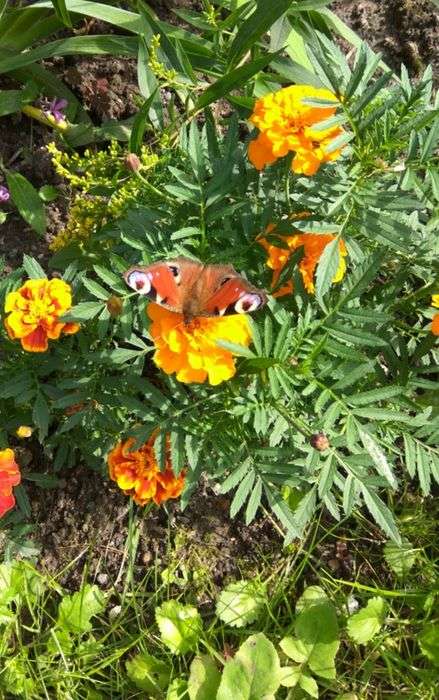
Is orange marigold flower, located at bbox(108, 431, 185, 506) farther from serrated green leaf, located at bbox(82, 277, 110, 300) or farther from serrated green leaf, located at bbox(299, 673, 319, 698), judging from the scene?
serrated green leaf, located at bbox(299, 673, 319, 698)

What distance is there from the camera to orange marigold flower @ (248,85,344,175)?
4.33ft

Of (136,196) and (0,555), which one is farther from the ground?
(136,196)

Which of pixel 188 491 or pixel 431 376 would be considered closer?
pixel 188 491

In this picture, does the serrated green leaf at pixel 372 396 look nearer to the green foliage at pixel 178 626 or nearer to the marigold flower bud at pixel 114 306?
the marigold flower bud at pixel 114 306

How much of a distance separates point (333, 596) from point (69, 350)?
3.40 ft

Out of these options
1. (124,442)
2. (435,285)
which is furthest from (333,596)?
(435,285)

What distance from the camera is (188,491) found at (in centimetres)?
162

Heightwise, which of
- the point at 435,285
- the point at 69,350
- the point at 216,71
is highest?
the point at 216,71

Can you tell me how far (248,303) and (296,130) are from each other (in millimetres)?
360

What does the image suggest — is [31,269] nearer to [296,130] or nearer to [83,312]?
[83,312]

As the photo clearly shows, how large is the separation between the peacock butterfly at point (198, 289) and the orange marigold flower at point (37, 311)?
30 centimetres

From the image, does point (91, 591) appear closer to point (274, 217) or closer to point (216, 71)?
point (274, 217)

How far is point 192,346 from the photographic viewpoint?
1269 mm

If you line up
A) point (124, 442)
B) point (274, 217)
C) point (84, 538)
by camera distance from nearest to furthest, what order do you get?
point (274, 217) < point (124, 442) < point (84, 538)
